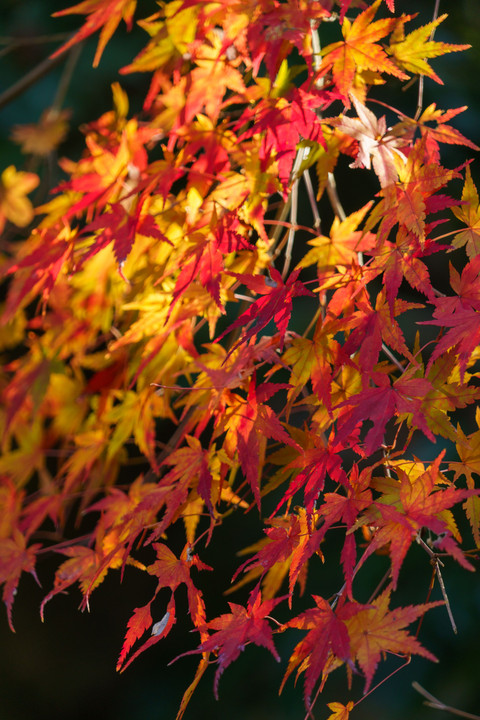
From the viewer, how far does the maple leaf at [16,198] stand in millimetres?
1772

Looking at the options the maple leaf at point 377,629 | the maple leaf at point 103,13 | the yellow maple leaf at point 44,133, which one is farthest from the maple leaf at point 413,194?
the yellow maple leaf at point 44,133

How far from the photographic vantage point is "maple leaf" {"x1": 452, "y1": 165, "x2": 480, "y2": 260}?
2.31 feet

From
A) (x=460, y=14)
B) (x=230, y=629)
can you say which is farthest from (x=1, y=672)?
(x=460, y=14)

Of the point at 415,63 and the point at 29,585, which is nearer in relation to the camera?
the point at 415,63

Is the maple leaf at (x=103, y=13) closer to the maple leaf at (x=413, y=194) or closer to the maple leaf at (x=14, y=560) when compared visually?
the maple leaf at (x=413, y=194)

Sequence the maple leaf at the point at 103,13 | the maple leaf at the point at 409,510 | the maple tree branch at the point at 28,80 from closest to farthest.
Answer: the maple leaf at the point at 409,510 < the maple leaf at the point at 103,13 < the maple tree branch at the point at 28,80

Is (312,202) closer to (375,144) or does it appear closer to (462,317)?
(375,144)

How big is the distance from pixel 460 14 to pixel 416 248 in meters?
1.78

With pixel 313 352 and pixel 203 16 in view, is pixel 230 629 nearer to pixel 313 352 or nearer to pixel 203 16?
pixel 313 352

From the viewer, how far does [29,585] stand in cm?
239

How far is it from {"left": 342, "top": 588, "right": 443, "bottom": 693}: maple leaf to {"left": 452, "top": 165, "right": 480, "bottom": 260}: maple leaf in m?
0.37

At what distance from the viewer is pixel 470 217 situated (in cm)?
71

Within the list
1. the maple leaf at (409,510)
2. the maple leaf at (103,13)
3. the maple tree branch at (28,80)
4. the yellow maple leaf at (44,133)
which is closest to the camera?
the maple leaf at (409,510)

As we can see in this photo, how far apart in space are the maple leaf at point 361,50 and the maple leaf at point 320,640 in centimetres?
55
